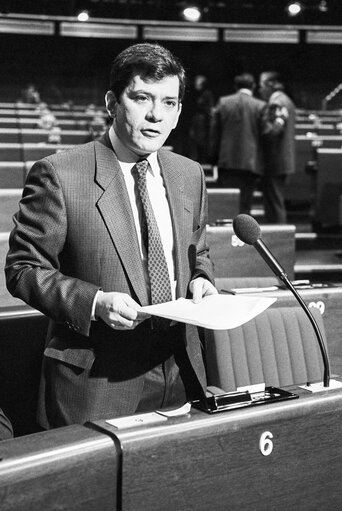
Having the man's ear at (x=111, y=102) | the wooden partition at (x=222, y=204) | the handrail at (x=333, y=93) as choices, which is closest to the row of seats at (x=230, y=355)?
the man's ear at (x=111, y=102)

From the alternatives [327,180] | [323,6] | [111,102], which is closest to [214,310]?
[111,102]

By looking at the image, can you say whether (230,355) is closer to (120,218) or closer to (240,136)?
(120,218)

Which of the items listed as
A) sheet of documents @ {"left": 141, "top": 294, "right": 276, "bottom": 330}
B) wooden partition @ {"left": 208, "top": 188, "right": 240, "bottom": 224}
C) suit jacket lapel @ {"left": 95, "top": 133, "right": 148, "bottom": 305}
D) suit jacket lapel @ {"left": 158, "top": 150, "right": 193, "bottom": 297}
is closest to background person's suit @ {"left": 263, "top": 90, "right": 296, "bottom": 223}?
wooden partition @ {"left": 208, "top": 188, "right": 240, "bottom": 224}

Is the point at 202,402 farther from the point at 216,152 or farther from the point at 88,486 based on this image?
the point at 216,152

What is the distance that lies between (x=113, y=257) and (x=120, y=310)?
189 mm

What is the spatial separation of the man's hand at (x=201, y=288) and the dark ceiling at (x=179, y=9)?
12345mm

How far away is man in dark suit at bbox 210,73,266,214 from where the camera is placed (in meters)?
5.48

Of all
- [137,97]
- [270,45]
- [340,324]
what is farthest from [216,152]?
[270,45]

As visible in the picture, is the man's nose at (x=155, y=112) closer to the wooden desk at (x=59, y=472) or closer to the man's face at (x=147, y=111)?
the man's face at (x=147, y=111)

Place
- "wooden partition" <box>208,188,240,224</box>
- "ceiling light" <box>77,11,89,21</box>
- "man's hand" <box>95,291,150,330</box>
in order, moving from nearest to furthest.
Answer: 1. "man's hand" <box>95,291,150,330</box>
2. "wooden partition" <box>208,188,240,224</box>
3. "ceiling light" <box>77,11,89,21</box>

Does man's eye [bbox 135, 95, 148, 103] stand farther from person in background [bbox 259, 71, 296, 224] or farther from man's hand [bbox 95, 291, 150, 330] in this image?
person in background [bbox 259, 71, 296, 224]

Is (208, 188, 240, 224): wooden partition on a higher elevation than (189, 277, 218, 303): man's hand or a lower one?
lower

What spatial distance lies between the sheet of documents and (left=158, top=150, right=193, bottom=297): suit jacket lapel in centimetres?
12

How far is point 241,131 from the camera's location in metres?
5.52
